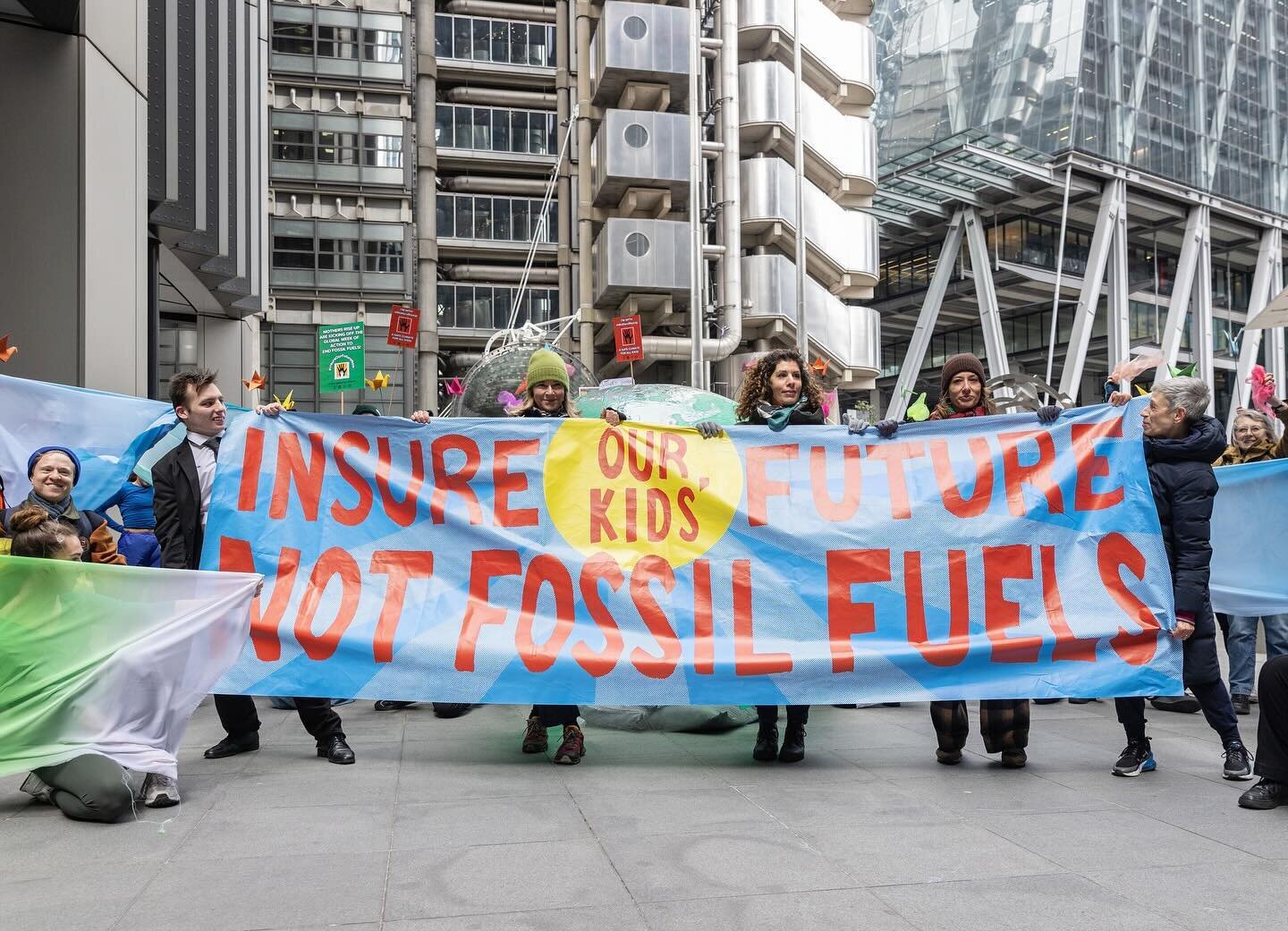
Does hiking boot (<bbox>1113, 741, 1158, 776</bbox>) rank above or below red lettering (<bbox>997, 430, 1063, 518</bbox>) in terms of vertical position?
below

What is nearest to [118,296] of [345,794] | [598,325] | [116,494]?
[116,494]

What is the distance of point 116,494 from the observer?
7941mm

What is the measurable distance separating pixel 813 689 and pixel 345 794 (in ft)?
7.89

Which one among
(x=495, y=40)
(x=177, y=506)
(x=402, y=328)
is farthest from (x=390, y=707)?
(x=495, y=40)

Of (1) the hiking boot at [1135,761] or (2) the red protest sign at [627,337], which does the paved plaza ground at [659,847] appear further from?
(2) the red protest sign at [627,337]

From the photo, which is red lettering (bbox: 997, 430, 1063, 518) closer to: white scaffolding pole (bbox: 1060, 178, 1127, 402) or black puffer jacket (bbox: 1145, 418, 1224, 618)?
black puffer jacket (bbox: 1145, 418, 1224, 618)

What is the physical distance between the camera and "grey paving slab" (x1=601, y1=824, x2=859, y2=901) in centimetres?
397

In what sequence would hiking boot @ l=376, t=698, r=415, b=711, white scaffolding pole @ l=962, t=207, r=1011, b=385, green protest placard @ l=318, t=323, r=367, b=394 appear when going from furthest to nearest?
white scaffolding pole @ l=962, t=207, r=1011, b=385 < green protest placard @ l=318, t=323, r=367, b=394 < hiking boot @ l=376, t=698, r=415, b=711

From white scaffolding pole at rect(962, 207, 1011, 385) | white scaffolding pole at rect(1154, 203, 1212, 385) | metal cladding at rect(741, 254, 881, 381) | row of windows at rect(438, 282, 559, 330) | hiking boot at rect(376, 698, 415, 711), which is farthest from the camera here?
white scaffolding pole at rect(1154, 203, 1212, 385)

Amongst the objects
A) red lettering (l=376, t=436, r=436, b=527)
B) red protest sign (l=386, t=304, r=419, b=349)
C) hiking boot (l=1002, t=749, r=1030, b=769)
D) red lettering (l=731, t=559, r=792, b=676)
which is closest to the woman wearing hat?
red lettering (l=376, t=436, r=436, b=527)

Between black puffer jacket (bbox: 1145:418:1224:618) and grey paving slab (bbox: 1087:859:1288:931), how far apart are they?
188 centimetres

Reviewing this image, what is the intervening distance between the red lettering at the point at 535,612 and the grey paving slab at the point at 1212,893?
2.95m

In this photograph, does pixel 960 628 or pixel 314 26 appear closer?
pixel 960 628

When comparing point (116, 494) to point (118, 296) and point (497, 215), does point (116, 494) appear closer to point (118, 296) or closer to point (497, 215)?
point (118, 296)
